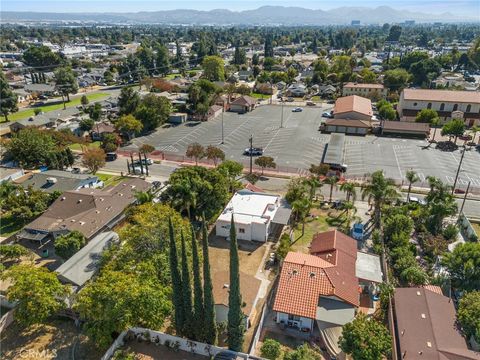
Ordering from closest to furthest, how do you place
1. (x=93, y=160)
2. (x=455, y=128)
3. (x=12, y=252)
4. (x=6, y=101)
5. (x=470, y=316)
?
(x=470, y=316), (x=12, y=252), (x=93, y=160), (x=455, y=128), (x=6, y=101)

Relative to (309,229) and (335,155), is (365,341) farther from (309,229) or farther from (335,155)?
(335,155)

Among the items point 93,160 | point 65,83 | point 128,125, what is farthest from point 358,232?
point 65,83

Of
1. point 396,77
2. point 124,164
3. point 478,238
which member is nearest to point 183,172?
point 124,164

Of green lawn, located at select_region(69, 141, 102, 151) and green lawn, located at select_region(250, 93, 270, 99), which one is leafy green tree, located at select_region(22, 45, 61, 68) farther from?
green lawn, located at select_region(69, 141, 102, 151)

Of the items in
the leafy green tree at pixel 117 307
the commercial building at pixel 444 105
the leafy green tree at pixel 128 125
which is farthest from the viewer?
the commercial building at pixel 444 105

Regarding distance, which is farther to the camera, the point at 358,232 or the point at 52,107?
the point at 52,107

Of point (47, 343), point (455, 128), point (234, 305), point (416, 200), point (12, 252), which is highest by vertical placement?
point (234, 305)

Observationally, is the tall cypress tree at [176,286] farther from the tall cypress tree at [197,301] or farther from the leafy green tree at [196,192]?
the leafy green tree at [196,192]

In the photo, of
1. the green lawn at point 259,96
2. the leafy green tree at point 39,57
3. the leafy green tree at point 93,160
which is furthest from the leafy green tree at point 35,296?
the leafy green tree at point 39,57
